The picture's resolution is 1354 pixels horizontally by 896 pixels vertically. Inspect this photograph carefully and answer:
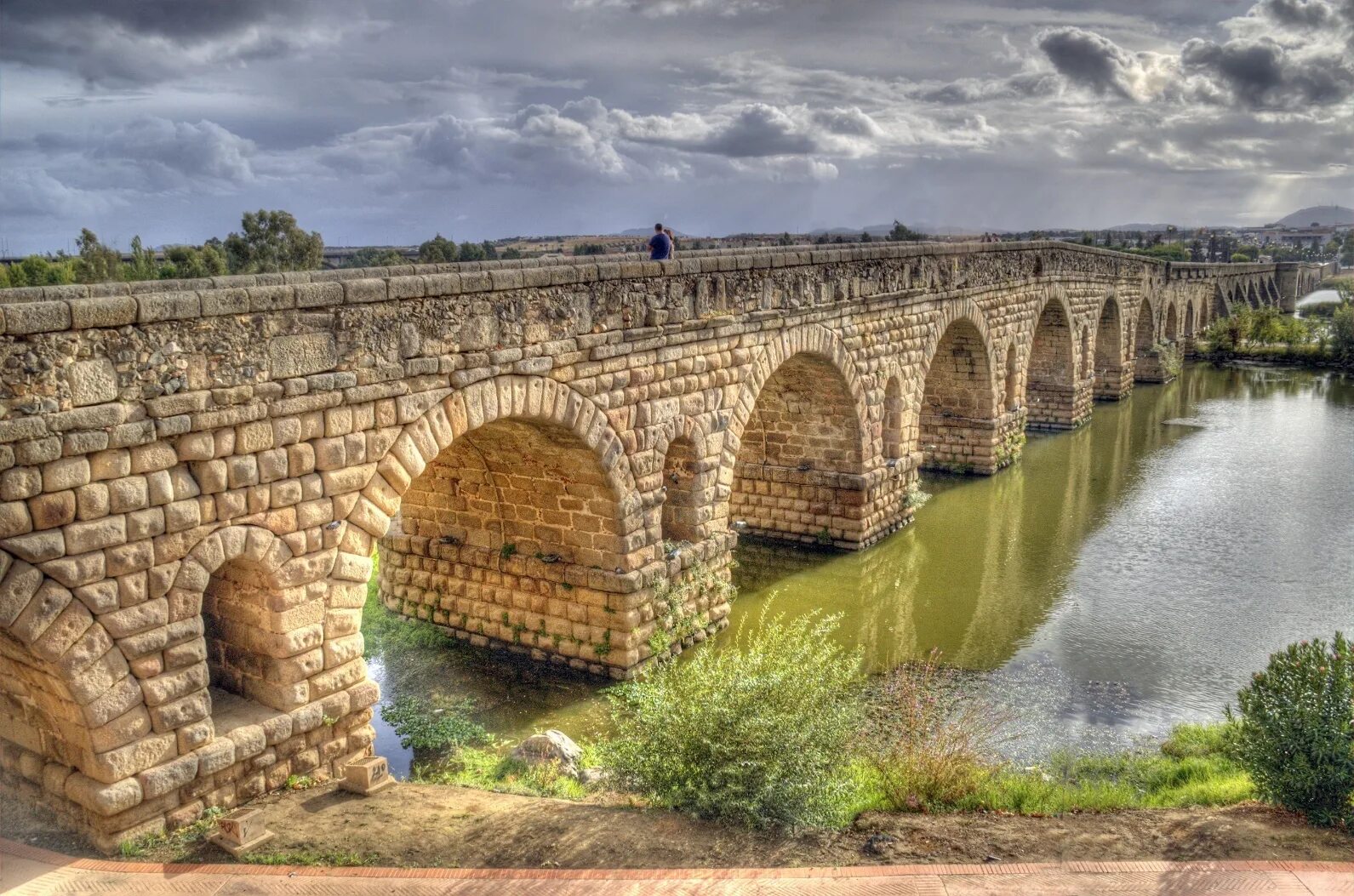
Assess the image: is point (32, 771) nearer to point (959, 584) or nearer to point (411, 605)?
point (411, 605)

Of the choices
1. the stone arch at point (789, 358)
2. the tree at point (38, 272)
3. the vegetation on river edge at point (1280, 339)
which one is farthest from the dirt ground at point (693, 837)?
the vegetation on river edge at point (1280, 339)

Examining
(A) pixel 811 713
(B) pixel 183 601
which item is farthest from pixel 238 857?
(A) pixel 811 713

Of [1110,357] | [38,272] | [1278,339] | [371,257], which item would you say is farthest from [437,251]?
[1278,339]

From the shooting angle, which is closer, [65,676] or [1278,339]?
[65,676]

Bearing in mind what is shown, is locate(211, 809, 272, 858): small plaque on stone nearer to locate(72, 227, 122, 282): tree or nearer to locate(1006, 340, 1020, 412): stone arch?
locate(1006, 340, 1020, 412): stone arch

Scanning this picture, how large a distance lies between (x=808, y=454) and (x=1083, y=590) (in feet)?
14.0

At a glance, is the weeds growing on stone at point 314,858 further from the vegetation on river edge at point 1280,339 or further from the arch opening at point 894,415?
the vegetation on river edge at point 1280,339

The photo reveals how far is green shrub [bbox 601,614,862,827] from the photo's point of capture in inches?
263

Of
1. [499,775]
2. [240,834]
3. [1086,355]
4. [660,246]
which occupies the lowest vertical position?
[499,775]

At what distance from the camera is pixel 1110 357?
31.1m

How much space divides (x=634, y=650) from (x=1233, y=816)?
5740 mm

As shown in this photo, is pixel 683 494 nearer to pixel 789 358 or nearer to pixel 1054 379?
pixel 789 358

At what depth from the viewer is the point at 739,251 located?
1282cm

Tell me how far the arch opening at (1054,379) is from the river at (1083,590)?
288cm
